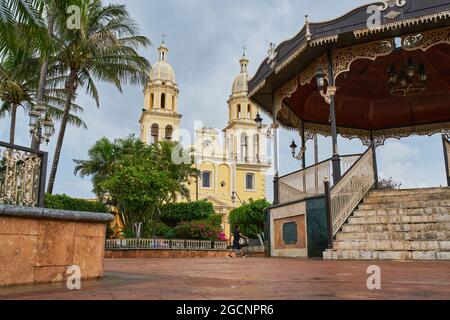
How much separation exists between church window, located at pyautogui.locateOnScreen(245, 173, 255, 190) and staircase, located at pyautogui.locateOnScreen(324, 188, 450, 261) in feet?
151

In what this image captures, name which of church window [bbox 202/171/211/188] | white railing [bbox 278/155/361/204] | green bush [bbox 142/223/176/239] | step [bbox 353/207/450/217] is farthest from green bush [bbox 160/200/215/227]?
step [bbox 353/207/450/217]

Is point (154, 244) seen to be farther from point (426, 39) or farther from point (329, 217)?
point (426, 39)

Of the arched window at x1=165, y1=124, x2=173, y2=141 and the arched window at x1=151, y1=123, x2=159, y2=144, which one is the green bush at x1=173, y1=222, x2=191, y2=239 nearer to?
the arched window at x1=165, y1=124, x2=173, y2=141

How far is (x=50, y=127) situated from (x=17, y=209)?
10318 mm

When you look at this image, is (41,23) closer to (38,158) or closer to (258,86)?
(38,158)

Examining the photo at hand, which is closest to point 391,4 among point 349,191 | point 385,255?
point 349,191

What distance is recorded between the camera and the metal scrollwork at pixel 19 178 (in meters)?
4.41

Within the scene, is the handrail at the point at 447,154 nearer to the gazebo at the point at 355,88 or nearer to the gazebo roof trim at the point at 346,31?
the gazebo at the point at 355,88

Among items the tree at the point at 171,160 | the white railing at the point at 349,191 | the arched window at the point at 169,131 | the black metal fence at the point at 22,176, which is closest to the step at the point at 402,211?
the white railing at the point at 349,191

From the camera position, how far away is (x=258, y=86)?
1327 centimetres

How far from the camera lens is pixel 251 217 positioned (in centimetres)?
3331

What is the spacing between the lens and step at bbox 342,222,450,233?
851 cm
